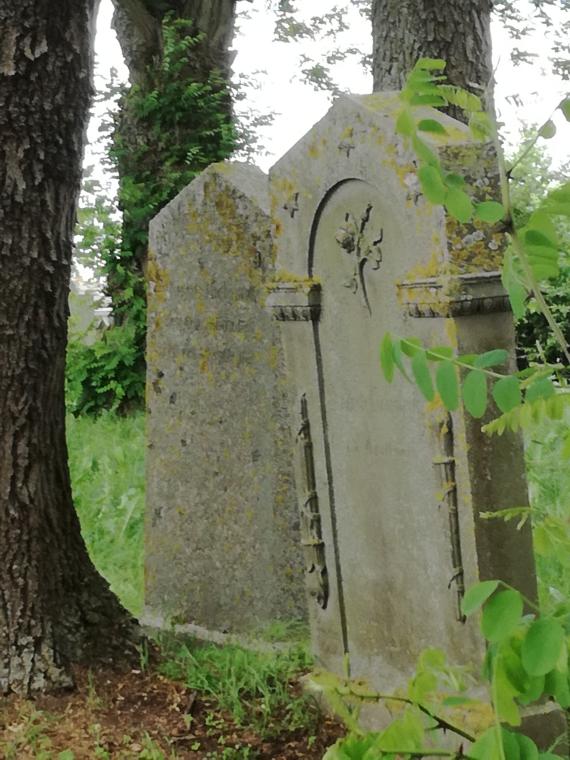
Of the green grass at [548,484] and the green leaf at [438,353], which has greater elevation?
the green leaf at [438,353]

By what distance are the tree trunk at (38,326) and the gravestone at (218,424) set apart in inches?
34.4

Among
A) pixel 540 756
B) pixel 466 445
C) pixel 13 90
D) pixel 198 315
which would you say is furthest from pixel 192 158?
pixel 540 756

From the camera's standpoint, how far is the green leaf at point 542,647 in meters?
1.13

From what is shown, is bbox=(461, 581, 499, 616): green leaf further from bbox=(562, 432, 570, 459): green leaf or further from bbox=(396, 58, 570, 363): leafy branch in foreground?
bbox=(396, 58, 570, 363): leafy branch in foreground

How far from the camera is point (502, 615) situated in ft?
3.79

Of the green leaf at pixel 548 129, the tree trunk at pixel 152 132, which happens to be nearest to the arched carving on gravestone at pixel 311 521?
the green leaf at pixel 548 129

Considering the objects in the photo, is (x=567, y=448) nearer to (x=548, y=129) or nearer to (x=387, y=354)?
(x=387, y=354)

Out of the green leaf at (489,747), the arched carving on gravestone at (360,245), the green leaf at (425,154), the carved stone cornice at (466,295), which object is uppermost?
the arched carving on gravestone at (360,245)

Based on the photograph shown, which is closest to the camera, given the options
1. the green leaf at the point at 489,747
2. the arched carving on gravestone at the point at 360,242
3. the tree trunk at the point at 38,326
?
the green leaf at the point at 489,747

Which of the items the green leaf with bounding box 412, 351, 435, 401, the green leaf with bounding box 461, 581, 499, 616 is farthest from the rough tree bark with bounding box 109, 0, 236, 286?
the green leaf with bounding box 461, 581, 499, 616

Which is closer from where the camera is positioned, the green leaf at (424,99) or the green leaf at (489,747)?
the green leaf at (489,747)

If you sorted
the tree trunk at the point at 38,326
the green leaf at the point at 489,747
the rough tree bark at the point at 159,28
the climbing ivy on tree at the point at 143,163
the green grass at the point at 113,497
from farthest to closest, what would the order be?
the rough tree bark at the point at 159,28, the climbing ivy on tree at the point at 143,163, the green grass at the point at 113,497, the tree trunk at the point at 38,326, the green leaf at the point at 489,747

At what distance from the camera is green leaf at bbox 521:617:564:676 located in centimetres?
113

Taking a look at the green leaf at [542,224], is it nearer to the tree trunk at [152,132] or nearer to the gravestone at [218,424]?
the gravestone at [218,424]
